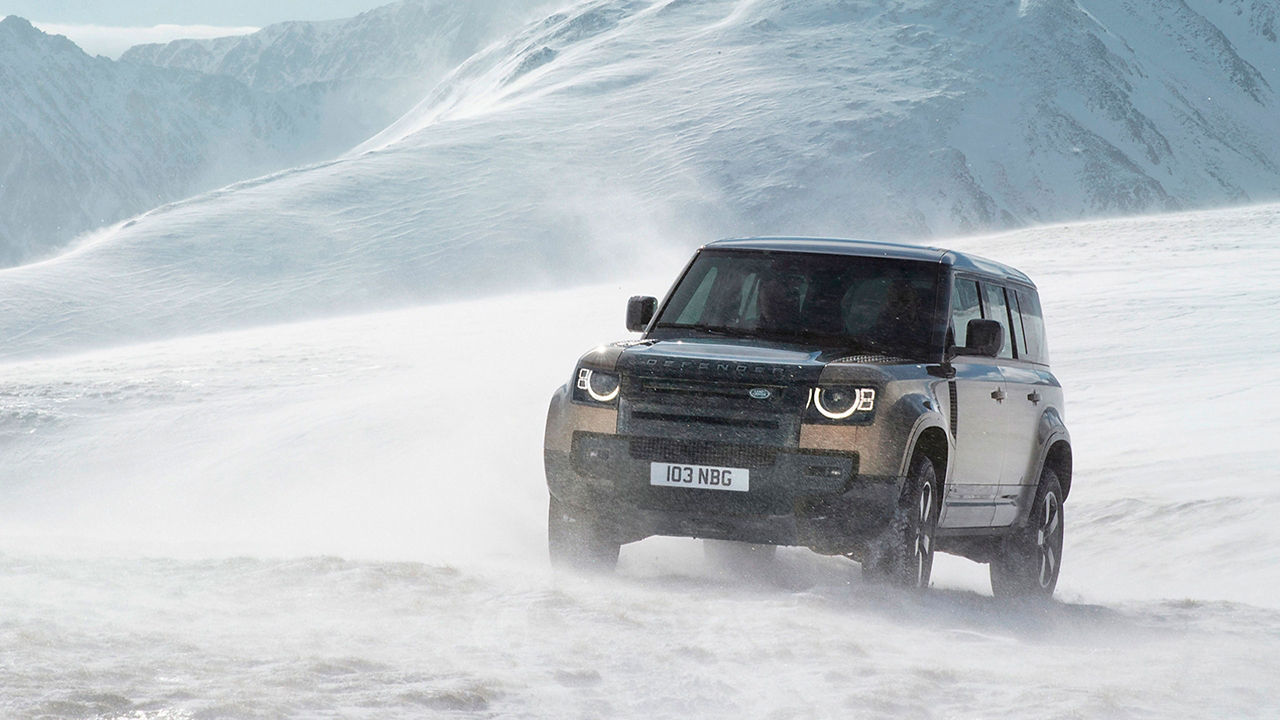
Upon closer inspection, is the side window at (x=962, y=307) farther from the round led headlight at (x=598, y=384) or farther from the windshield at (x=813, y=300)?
the round led headlight at (x=598, y=384)

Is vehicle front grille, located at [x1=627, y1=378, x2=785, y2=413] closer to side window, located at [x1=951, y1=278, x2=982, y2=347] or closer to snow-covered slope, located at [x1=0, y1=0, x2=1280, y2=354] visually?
side window, located at [x1=951, y1=278, x2=982, y2=347]

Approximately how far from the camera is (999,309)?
9211 mm

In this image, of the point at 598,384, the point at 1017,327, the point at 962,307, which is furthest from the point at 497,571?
the point at 1017,327

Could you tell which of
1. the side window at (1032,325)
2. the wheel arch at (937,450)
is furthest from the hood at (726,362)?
the side window at (1032,325)

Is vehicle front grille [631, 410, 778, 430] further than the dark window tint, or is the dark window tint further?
the dark window tint

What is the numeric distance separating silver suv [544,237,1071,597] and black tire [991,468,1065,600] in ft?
1.67

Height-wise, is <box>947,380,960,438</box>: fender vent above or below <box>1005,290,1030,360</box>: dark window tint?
below

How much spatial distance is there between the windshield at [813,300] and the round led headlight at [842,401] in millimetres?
723

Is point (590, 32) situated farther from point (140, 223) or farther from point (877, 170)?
point (140, 223)

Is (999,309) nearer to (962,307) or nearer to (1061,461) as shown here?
(962,307)

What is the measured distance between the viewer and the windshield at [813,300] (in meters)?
8.05

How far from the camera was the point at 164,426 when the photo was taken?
72.2ft

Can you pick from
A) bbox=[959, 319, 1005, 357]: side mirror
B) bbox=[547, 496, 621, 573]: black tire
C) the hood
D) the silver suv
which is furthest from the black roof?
bbox=[547, 496, 621, 573]: black tire

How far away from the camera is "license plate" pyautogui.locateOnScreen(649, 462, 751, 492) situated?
7152 mm
